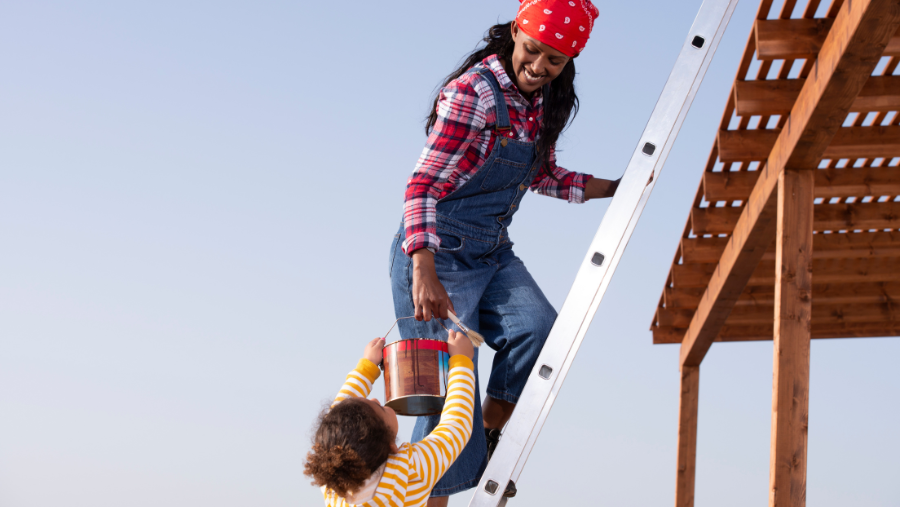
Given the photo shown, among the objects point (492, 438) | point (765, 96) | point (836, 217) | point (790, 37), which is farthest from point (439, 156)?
point (836, 217)

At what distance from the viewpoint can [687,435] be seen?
25.2 ft

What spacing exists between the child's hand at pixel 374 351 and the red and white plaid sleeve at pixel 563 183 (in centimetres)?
75

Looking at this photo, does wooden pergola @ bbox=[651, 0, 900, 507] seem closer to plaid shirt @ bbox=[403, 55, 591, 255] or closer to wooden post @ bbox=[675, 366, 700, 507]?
wooden post @ bbox=[675, 366, 700, 507]

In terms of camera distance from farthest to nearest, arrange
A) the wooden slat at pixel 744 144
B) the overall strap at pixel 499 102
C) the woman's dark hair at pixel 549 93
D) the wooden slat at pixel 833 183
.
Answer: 1. the wooden slat at pixel 833 183
2. the wooden slat at pixel 744 144
3. the woman's dark hair at pixel 549 93
4. the overall strap at pixel 499 102

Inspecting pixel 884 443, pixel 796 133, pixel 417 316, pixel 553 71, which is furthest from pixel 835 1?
pixel 884 443

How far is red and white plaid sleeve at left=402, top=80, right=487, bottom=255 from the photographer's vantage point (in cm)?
213

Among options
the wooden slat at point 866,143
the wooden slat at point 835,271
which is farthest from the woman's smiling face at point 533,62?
the wooden slat at point 835,271

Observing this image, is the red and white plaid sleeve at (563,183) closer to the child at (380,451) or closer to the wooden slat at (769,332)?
the child at (380,451)

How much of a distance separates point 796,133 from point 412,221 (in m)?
3.04

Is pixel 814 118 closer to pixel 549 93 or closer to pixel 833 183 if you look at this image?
pixel 833 183

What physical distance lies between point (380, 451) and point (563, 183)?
3.61ft

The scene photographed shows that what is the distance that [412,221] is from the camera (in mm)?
2146

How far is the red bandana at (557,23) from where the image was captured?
2076 millimetres

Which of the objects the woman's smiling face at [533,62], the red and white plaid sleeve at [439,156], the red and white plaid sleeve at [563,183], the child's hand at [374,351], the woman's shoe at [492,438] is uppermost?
the woman's smiling face at [533,62]
